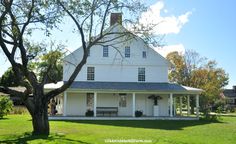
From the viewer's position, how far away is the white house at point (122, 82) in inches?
1560

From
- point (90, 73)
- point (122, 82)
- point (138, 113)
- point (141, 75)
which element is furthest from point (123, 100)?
point (90, 73)

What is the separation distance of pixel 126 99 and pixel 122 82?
1.86 m

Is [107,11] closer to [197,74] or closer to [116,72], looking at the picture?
[116,72]

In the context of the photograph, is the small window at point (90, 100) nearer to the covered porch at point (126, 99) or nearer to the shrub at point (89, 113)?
the covered porch at point (126, 99)

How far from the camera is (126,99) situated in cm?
4075

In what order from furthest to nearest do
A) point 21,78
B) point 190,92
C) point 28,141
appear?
point 190,92
point 21,78
point 28,141

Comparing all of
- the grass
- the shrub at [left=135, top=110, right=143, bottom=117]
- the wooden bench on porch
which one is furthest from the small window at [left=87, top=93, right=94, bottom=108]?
the grass

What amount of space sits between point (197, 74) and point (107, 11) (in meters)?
42.2

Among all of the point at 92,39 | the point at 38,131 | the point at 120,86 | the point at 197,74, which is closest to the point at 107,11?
the point at 92,39

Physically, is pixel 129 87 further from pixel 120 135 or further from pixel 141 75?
pixel 120 135

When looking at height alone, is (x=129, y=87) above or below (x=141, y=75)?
below

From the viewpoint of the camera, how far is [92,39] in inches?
861

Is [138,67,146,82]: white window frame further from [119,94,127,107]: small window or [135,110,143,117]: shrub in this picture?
[135,110,143,117]: shrub

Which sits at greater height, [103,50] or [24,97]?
[103,50]
